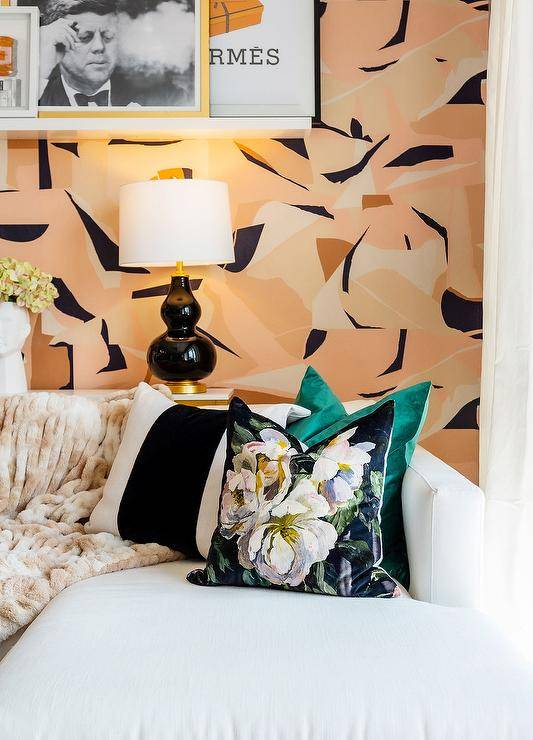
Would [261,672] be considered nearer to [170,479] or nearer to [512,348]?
[170,479]

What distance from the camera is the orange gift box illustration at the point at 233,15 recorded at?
269cm

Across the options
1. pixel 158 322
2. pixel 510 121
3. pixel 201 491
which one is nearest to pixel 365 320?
pixel 158 322

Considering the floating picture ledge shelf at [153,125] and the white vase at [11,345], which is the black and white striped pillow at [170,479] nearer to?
the white vase at [11,345]

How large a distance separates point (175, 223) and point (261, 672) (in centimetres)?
151

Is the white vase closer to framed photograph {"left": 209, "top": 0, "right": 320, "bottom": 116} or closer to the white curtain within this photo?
framed photograph {"left": 209, "top": 0, "right": 320, "bottom": 116}

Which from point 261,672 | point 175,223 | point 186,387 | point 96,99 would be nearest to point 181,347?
point 186,387

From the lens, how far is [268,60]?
269 centimetres

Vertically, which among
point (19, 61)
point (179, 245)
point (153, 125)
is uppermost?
point (19, 61)

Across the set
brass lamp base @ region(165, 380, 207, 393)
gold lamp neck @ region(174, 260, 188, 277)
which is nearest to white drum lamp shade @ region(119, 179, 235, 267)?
gold lamp neck @ region(174, 260, 188, 277)

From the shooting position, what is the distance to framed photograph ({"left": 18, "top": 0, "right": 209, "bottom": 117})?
2.66 meters

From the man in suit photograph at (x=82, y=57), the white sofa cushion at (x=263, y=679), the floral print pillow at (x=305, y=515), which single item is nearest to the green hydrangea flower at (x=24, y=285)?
the man in suit photograph at (x=82, y=57)

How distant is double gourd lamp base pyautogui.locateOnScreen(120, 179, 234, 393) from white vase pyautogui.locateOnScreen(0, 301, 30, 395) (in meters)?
0.38

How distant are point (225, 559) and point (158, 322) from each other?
1364 mm

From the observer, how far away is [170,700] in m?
1.21
